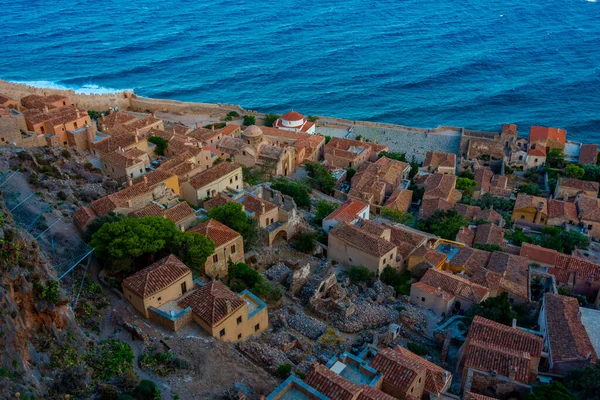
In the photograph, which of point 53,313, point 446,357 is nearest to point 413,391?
point 446,357

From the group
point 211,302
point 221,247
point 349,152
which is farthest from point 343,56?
point 211,302

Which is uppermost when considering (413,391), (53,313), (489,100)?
(53,313)

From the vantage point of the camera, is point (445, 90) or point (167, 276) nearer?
point (167, 276)

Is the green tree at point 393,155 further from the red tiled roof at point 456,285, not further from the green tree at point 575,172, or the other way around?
the red tiled roof at point 456,285

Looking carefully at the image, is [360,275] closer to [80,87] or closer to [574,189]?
[574,189]

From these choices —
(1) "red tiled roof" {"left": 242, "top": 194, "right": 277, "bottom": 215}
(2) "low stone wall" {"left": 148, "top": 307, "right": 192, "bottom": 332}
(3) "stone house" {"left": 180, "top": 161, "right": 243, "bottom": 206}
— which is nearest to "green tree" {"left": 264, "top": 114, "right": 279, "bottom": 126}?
(3) "stone house" {"left": 180, "top": 161, "right": 243, "bottom": 206}

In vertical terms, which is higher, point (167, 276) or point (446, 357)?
point (167, 276)

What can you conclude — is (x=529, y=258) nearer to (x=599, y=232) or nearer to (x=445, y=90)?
(x=599, y=232)

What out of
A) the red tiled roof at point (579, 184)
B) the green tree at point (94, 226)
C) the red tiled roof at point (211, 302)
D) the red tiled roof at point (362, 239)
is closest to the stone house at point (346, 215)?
the red tiled roof at point (362, 239)
